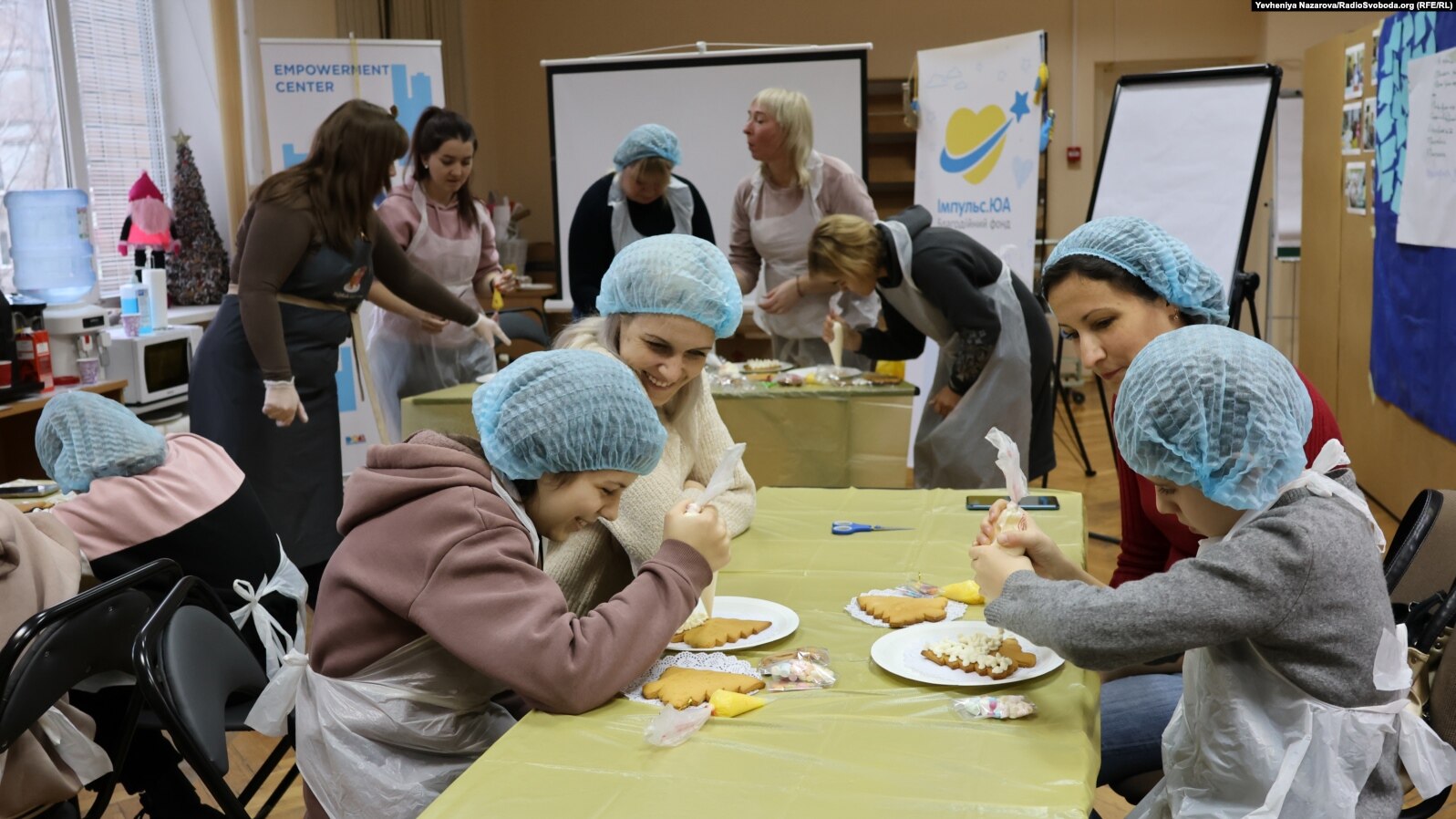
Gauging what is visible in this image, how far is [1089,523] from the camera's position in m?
4.94

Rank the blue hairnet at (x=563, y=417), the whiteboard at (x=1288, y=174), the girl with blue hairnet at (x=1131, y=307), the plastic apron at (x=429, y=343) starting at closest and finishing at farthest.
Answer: the blue hairnet at (x=563, y=417) → the girl with blue hairnet at (x=1131, y=307) → the plastic apron at (x=429, y=343) → the whiteboard at (x=1288, y=174)

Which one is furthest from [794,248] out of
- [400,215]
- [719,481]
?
[719,481]

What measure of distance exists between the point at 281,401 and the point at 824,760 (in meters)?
2.55

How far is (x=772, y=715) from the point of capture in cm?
135

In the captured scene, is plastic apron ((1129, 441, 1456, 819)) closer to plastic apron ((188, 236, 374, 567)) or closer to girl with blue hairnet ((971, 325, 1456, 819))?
girl with blue hairnet ((971, 325, 1456, 819))

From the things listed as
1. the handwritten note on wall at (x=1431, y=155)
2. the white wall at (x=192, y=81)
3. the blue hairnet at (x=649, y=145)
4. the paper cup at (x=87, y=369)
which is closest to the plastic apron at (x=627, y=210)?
the blue hairnet at (x=649, y=145)

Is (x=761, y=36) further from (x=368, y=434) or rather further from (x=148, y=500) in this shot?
(x=148, y=500)

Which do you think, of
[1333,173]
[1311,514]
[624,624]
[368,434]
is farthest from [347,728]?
[1333,173]

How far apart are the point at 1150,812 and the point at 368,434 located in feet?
15.1

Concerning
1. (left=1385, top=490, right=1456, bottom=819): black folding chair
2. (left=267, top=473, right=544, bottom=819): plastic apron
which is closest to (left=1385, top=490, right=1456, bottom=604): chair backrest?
(left=1385, top=490, right=1456, bottom=819): black folding chair

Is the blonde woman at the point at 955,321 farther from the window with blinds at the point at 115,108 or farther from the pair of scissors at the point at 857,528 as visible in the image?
the window with blinds at the point at 115,108

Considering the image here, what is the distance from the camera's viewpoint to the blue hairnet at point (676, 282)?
2.06 metres

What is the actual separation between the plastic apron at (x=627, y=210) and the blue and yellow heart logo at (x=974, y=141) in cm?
186

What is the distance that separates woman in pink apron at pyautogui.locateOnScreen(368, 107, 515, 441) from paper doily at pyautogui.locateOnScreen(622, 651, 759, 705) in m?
2.83
